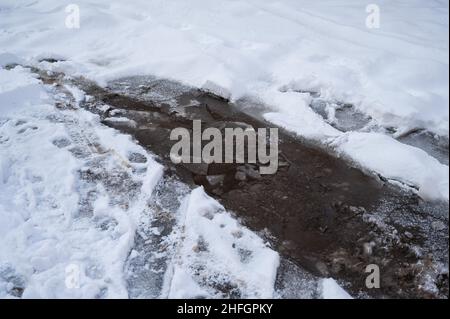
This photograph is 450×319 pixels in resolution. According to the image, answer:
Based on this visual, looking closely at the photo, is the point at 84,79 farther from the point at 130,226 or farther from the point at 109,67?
the point at 130,226

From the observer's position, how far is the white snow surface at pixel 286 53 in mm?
3369

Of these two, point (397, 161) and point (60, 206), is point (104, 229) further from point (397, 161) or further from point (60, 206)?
point (397, 161)

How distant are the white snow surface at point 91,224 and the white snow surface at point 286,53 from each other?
1.24 meters

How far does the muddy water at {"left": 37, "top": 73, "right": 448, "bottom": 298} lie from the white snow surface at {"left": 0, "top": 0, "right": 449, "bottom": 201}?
0.22 meters

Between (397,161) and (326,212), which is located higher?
(397,161)

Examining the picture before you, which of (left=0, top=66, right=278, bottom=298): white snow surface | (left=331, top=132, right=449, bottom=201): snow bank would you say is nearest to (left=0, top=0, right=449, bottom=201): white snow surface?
(left=331, top=132, right=449, bottom=201): snow bank

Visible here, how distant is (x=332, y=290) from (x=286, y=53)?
3.25m

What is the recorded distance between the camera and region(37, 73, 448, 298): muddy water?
7.86ft

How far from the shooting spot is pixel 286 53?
4.72m

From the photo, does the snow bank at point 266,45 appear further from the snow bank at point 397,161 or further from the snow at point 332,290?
the snow at point 332,290
